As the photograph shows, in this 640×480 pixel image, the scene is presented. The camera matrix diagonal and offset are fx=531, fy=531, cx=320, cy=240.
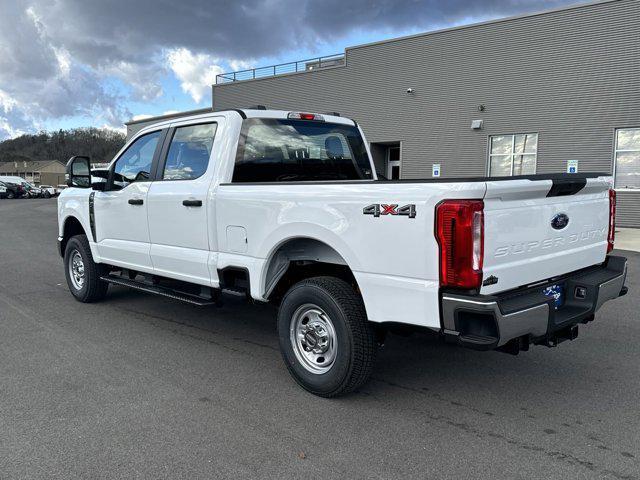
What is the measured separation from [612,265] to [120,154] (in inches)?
201

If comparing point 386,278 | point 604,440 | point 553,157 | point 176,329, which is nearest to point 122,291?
point 176,329

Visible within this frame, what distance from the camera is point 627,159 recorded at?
1788cm

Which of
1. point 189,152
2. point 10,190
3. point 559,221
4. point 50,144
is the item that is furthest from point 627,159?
point 50,144

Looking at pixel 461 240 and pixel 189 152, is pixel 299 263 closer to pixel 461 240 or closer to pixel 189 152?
pixel 461 240

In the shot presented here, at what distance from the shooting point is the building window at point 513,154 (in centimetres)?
A: 1987

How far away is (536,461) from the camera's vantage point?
3.00 m

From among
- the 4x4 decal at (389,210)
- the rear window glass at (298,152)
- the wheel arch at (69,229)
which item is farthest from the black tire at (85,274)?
the 4x4 decal at (389,210)

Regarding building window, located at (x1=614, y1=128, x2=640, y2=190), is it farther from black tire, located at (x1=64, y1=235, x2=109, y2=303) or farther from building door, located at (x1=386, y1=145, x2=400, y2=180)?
black tire, located at (x1=64, y1=235, x2=109, y2=303)

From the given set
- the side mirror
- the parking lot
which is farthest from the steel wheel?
the parking lot

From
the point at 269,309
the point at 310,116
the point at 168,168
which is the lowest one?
the point at 269,309

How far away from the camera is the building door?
24.4 m

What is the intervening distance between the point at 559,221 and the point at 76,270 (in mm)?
5856

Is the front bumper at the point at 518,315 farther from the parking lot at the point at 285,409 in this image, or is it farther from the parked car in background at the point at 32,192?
the parked car in background at the point at 32,192

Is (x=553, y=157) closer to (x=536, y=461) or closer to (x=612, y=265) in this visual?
(x=612, y=265)
